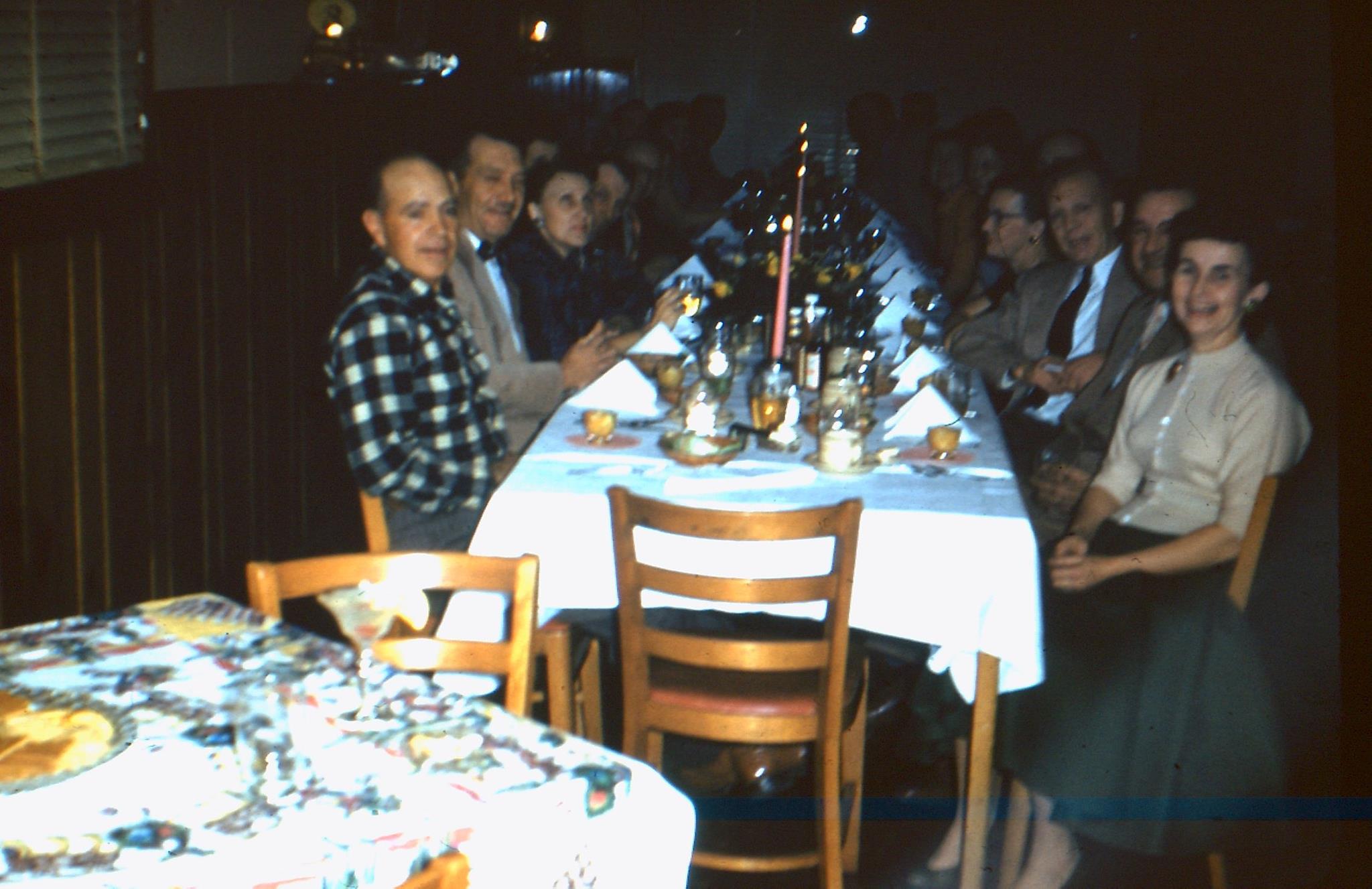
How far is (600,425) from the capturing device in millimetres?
2527

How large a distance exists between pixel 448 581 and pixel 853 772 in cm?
115

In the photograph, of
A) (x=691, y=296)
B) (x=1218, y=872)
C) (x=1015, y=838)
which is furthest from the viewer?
(x=691, y=296)

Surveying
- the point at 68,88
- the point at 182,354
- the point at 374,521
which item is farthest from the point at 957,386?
the point at 68,88

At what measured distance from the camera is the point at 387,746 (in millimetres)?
1218

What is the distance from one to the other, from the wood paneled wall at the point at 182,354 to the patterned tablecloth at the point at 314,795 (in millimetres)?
1088

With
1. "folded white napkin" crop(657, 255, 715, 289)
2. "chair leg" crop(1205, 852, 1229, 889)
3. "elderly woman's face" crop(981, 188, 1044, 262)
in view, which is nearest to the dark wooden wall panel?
"chair leg" crop(1205, 852, 1229, 889)

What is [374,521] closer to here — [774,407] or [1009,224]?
[774,407]

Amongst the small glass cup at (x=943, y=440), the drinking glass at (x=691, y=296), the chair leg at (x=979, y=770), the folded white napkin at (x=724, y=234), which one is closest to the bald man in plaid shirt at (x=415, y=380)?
the drinking glass at (x=691, y=296)

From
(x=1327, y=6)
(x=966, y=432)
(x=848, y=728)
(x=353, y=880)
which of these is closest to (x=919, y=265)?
(x=1327, y=6)

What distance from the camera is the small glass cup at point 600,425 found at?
8.29 feet

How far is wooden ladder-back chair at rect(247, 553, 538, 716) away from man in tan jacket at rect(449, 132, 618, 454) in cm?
164

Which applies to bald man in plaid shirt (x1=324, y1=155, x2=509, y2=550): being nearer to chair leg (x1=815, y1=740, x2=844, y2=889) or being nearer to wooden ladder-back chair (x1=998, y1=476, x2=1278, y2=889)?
chair leg (x1=815, y1=740, x2=844, y2=889)

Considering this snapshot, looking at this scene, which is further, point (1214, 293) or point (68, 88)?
point (1214, 293)

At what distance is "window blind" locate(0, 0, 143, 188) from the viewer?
7.47ft
